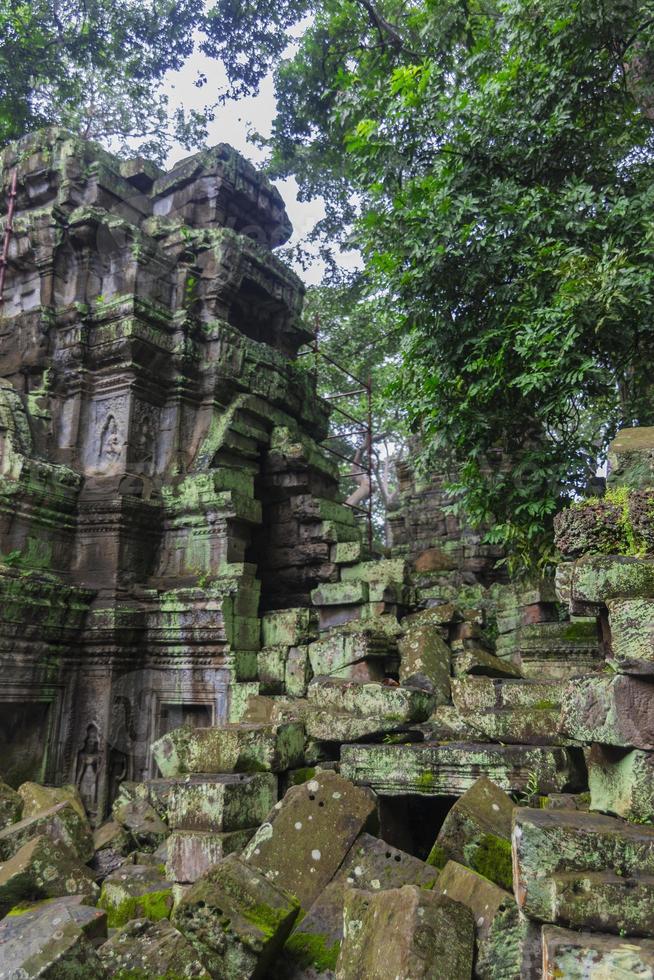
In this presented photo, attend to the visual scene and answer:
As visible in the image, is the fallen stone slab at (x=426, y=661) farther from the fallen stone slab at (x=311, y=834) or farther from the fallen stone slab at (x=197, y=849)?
the fallen stone slab at (x=197, y=849)

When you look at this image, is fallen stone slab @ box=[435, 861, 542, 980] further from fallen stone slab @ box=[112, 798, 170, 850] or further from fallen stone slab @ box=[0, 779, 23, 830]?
fallen stone slab @ box=[0, 779, 23, 830]

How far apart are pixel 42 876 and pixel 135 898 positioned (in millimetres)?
515

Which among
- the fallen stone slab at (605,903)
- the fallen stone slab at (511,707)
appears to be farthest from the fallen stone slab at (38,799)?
the fallen stone slab at (605,903)

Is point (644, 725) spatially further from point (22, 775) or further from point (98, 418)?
point (98, 418)

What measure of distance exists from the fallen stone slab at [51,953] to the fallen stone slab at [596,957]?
66.8 inches

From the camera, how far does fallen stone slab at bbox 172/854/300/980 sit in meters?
2.83

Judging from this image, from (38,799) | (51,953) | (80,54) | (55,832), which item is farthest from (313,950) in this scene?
(80,54)

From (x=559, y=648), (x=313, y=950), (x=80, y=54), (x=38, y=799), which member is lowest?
(x=313, y=950)

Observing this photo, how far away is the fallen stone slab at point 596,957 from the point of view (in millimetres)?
2082

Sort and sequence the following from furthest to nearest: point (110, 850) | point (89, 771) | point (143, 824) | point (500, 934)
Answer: point (89, 771) < point (143, 824) < point (110, 850) < point (500, 934)

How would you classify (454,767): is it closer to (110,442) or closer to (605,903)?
(605,903)

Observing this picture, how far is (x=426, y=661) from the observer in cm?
580

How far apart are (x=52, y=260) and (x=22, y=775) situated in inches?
243

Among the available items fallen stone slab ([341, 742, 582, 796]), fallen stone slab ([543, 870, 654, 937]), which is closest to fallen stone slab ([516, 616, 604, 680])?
fallen stone slab ([341, 742, 582, 796])
